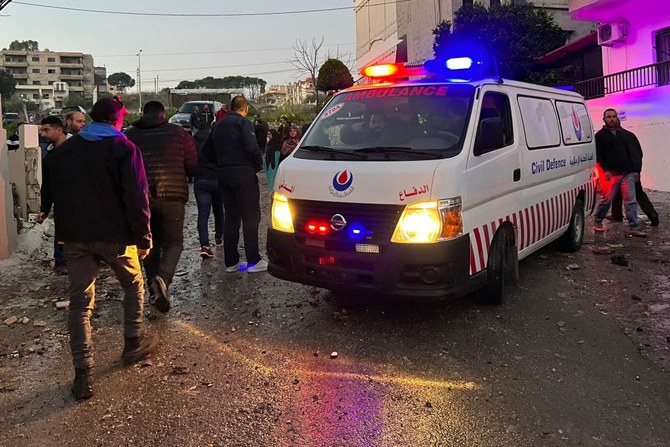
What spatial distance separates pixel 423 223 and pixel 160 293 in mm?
2511

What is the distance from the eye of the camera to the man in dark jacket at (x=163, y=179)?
5203 millimetres

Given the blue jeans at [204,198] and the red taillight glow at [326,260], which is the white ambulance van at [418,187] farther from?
the blue jeans at [204,198]

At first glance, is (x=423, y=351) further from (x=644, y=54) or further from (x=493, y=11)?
(x=493, y=11)

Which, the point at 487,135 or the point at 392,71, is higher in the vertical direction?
the point at 392,71

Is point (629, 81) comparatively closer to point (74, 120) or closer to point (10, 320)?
point (74, 120)

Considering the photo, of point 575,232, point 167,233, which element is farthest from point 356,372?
point 575,232

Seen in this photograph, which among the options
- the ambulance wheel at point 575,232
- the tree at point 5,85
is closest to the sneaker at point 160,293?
the ambulance wheel at point 575,232

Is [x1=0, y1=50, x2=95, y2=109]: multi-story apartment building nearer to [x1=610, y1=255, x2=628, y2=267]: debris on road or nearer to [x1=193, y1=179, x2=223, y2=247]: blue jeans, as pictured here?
[x1=193, y1=179, x2=223, y2=247]: blue jeans

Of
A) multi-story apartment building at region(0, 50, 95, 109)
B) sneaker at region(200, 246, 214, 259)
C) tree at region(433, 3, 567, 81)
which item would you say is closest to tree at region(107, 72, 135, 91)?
multi-story apartment building at region(0, 50, 95, 109)

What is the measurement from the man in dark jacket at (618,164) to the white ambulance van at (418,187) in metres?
3.25

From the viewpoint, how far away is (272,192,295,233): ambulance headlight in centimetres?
488

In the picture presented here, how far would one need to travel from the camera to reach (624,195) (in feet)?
29.9

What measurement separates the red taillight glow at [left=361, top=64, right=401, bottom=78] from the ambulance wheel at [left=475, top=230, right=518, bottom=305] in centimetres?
197

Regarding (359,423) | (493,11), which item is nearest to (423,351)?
(359,423)
